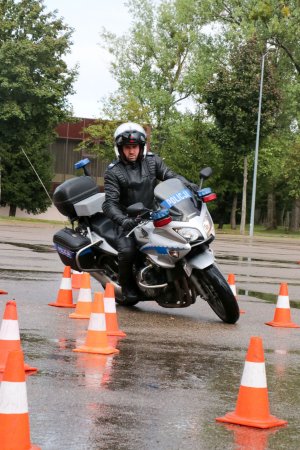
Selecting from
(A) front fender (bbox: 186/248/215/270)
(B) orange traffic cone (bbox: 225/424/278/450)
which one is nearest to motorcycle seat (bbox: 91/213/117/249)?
(A) front fender (bbox: 186/248/215/270)

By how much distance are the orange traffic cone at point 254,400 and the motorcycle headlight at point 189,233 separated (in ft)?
13.7

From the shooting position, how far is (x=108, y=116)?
210ft

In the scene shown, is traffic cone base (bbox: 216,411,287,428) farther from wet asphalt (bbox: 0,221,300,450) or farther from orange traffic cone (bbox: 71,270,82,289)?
orange traffic cone (bbox: 71,270,82,289)

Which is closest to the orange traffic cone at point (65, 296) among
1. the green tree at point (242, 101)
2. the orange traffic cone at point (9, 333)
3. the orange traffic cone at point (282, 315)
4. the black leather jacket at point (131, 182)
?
the black leather jacket at point (131, 182)

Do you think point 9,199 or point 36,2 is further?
point 9,199

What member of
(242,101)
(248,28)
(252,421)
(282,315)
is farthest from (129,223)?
(248,28)

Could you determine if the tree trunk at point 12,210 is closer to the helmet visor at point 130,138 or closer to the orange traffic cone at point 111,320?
the helmet visor at point 130,138

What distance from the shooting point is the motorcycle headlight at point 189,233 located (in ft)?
32.1

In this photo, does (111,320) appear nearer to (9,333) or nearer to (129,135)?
(9,333)

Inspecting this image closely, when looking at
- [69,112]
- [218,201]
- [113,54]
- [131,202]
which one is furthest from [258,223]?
[131,202]

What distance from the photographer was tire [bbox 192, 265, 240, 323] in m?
9.63

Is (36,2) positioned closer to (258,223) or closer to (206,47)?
(206,47)

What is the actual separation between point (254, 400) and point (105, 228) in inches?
224

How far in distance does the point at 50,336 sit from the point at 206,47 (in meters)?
59.5
